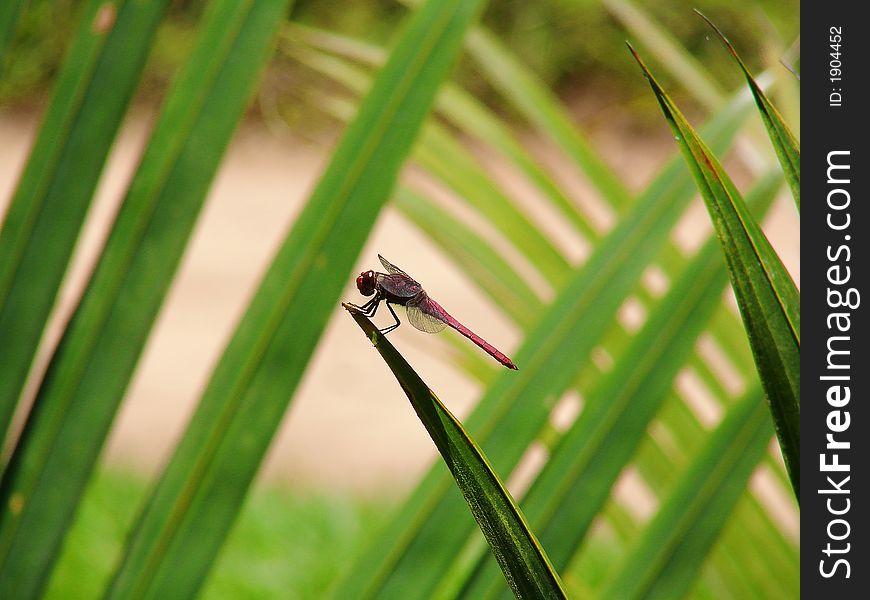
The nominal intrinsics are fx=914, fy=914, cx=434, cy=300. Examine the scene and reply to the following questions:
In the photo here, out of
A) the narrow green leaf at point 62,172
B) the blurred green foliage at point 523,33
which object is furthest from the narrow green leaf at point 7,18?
the blurred green foliage at point 523,33

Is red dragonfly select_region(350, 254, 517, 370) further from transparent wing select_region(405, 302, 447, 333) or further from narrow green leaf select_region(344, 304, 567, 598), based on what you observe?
narrow green leaf select_region(344, 304, 567, 598)

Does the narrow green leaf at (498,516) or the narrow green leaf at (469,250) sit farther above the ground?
the narrow green leaf at (469,250)

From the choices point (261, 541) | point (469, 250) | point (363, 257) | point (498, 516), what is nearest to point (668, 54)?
point (469, 250)

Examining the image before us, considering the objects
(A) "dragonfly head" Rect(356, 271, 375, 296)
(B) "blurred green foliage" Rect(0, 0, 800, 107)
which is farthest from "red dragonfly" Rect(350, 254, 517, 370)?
(B) "blurred green foliage" Rect(0, 0, 800, 107)

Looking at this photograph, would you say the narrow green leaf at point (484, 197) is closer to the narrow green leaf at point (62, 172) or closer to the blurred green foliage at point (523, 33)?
the narrow green leaf at point (62, 172)

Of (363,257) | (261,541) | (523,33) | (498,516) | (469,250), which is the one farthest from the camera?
(523,33)

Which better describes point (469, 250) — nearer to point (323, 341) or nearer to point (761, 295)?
point (761, 295)
